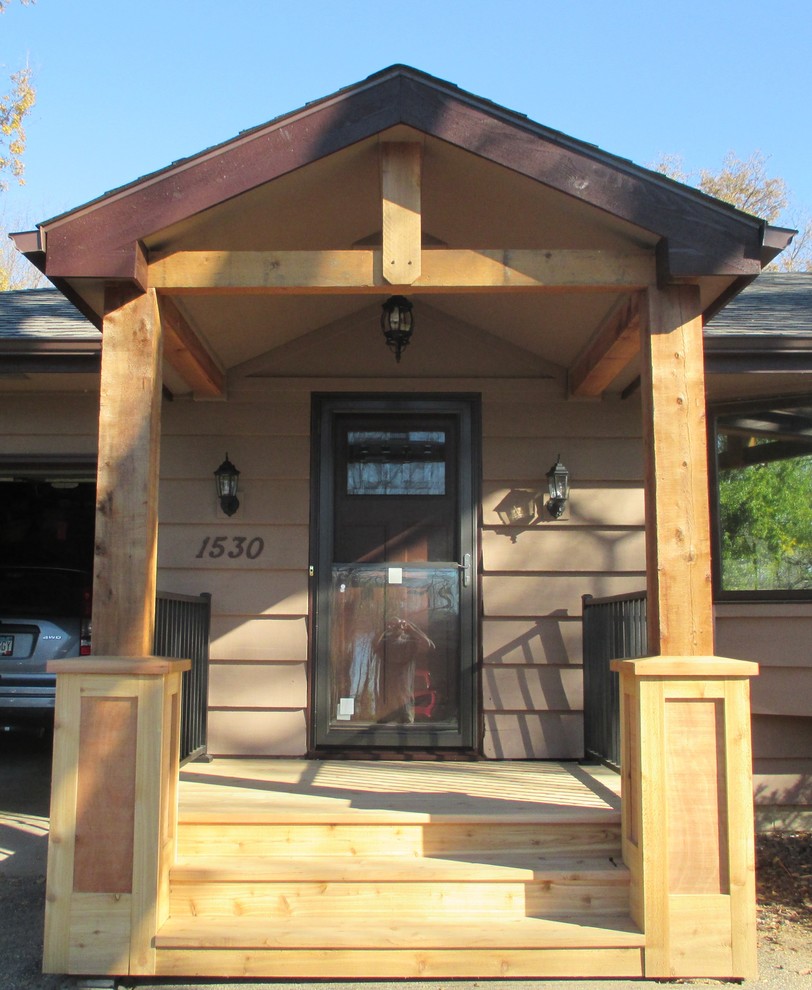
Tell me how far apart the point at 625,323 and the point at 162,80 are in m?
10.7

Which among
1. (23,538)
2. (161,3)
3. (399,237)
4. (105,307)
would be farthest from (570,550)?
(161,3)

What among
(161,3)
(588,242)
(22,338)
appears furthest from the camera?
(161,3)

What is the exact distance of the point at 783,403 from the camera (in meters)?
5.51

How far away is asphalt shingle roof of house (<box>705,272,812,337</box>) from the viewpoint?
16.5 ft

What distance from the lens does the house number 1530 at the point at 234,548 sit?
548cm

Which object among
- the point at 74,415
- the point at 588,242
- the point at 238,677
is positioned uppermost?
the point at 588,242

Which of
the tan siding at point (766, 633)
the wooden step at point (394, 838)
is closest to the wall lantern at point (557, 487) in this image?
the tan siding at point (766, 633)

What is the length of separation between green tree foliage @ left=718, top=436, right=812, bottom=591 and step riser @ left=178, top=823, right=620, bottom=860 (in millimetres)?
2242

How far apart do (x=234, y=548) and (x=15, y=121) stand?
11.3m

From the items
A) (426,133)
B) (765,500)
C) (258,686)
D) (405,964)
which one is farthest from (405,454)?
(405,964)

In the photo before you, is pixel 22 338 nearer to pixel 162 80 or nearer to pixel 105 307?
pixel 105 307

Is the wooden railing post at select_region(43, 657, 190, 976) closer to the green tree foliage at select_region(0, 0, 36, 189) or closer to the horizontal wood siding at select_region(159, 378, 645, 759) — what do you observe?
the horizontal wood siding at select_region(159, 378, 645, 759)

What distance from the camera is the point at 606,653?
4812 mm

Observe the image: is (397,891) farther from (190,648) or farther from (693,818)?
(190,648)
